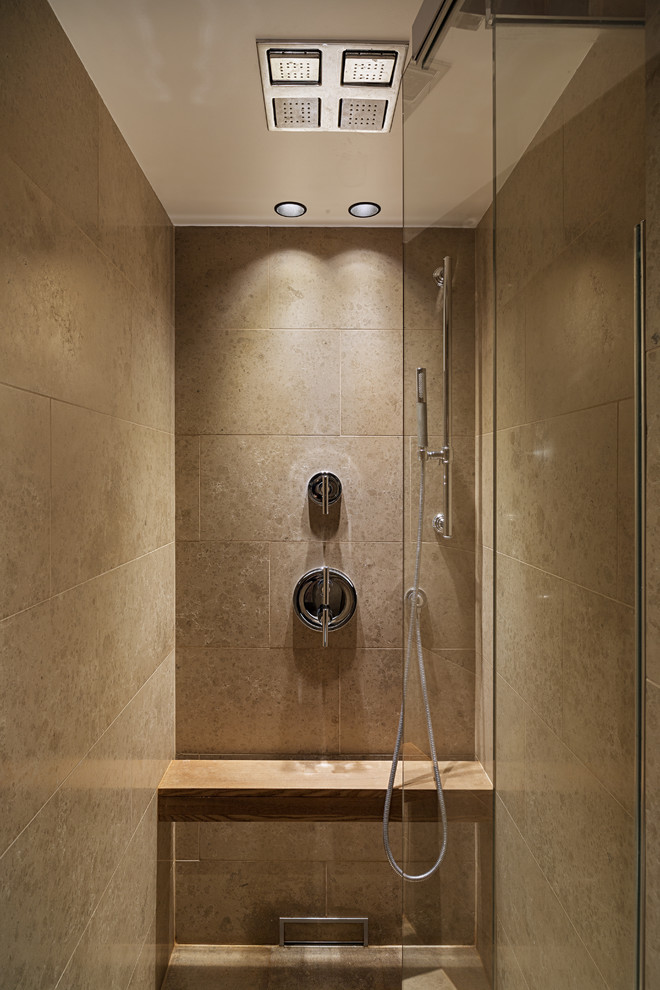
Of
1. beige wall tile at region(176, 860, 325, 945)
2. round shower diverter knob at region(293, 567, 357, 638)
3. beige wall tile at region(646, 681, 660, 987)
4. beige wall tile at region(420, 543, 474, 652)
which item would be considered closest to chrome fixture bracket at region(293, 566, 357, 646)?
round shower diverter knob at region(293, 567, 357, 638)

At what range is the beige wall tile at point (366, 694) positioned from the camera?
8.32ft

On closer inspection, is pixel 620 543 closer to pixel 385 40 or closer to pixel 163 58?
pixel 385 40

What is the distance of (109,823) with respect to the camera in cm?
169

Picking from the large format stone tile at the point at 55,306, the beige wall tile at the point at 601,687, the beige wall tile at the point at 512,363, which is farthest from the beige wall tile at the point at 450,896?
the large format stone tile at the point at 55,306

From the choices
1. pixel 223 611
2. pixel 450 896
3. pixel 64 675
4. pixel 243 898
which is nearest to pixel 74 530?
pixel 64 675

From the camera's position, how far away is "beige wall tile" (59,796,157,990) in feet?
4.97

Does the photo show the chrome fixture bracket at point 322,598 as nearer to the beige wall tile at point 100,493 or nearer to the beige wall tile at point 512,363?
the beige wall tile at point 100,493

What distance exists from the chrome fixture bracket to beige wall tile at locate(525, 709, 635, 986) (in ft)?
5.63

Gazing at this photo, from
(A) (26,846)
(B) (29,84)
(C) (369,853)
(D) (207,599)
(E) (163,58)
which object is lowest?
(C) (369,853)

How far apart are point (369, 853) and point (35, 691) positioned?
5.76 ft

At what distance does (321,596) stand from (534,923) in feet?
5.78

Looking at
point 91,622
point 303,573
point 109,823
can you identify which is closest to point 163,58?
point 91,622

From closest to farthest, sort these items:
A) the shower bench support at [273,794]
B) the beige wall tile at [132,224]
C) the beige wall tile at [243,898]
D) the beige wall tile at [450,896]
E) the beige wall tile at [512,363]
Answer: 1. the beige wall tile at [512,363]
2. the beige wall tile at [450,896]
3. the beige wall tile at [132,224]
4. the shower bench support at [273,794]
5. the beige wall tile at [243,898]

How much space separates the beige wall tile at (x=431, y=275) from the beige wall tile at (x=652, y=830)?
0.64 metres
